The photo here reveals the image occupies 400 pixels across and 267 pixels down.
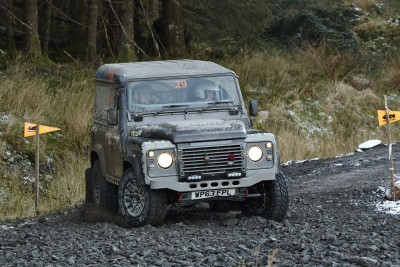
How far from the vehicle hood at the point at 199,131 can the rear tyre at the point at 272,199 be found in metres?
0.73

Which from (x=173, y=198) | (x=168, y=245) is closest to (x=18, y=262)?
(x=168, y=245)

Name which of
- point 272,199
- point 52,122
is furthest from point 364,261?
point 52,122

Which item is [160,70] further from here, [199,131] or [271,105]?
[271,105]

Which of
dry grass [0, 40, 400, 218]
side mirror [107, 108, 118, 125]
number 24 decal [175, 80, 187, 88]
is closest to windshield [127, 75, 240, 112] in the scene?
number 24 decal [175, 80, 187, 88]

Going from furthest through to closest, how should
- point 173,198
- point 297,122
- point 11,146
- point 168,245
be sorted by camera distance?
point 297,122
point 11,146
point 173,198
point 168,245

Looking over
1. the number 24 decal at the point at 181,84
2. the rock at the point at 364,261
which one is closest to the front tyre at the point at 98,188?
the number 24 decal at the point at 181,84

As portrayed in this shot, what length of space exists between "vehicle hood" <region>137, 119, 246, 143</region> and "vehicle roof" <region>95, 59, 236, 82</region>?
3.21 ft

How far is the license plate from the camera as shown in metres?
10.7

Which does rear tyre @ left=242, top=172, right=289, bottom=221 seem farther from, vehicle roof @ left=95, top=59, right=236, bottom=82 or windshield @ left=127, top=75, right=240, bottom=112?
vehicle roof @ left=95, top=59, right=236, bottom=82

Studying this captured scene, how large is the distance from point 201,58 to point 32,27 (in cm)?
470

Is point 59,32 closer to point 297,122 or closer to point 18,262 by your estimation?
point 297,122

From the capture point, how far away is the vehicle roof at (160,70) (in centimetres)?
1189

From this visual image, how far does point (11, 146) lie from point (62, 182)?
1674 millimetres

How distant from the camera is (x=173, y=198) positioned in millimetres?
11055
